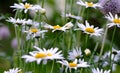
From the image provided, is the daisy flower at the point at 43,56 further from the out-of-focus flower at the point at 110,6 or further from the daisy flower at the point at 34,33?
the out-of-focus flower at the point at 110,6

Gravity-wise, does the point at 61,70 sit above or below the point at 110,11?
below

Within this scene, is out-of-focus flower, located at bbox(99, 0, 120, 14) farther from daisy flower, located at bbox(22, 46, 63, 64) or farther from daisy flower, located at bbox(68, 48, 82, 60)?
daisy flower, located at bbox(22, 46, 63, 64)

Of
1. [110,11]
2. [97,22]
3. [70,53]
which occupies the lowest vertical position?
[97,22]

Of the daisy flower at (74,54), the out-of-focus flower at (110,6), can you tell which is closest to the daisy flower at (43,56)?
the daisy flower at (74,54)

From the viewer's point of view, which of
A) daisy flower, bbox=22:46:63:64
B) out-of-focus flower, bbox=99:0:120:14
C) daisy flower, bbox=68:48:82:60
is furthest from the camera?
out-of-focus flower, bbox=99:0:120:14

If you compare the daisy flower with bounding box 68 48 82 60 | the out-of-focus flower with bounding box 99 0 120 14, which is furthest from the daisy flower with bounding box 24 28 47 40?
the out-of-focus flower with bounding box 99 0 120 14

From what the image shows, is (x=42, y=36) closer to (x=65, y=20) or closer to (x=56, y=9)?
(x=65, y=20)

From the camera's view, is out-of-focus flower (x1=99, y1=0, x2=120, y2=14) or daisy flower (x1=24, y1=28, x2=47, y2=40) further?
out-of-focus flower (x1=99, y1=0, x2=120, y2=14)

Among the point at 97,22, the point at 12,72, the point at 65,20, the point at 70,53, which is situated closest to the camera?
the point at 12,72

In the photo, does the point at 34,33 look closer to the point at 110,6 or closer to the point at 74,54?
the point at 74,54

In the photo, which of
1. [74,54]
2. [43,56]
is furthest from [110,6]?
[43,56]

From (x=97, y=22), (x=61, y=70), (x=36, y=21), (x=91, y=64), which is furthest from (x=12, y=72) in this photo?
(x=97, y=22)
